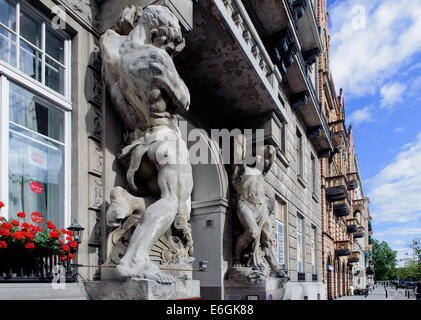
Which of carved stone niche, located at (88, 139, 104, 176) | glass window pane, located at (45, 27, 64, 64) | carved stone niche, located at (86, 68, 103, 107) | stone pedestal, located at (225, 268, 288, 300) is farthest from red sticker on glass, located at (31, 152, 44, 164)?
stone pedestal, located at (225, 268, 288, 300)

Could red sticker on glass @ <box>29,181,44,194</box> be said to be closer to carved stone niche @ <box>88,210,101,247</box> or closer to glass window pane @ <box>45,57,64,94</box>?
carved stone niche @ <box>88,210,101,247</box>

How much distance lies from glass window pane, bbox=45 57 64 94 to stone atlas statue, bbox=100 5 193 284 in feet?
1.62

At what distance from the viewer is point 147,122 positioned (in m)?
4.71

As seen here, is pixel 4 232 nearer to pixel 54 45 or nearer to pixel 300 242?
pixel 54 45

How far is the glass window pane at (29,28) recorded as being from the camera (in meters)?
4.24

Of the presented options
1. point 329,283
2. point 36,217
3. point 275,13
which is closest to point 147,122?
point 36,217

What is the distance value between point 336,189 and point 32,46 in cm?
2485

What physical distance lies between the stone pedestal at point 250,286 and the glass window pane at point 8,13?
19.2ft

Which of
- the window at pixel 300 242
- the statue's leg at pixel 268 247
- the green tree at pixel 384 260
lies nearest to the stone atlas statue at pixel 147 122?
the statue's leg at pixel 268 247

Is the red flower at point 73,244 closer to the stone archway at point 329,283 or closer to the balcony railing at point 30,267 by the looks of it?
the balcony railing at point 30,267

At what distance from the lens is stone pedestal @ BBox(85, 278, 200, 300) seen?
3703mm

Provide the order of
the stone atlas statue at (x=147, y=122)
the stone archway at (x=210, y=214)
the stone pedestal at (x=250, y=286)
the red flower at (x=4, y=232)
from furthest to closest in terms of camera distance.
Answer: the stone archway at (x=210, y=214)
the stone pedestal at (x=250, y=286)
the stone atlas statue at (x=147, y=122)
the red flower at (x=4, y=232)
